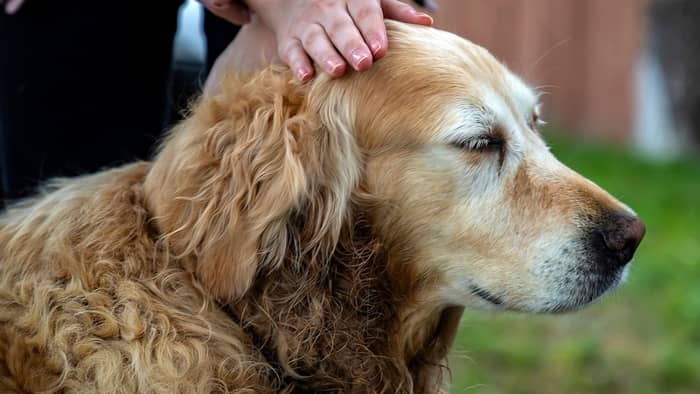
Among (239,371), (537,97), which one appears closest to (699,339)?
(537,97)

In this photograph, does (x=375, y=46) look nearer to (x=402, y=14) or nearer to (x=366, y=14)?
(x=366, y=14)

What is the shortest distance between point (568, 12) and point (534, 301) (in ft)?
34.9

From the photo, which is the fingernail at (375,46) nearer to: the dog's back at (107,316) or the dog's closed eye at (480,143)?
the dog's closed eye at (480,143)

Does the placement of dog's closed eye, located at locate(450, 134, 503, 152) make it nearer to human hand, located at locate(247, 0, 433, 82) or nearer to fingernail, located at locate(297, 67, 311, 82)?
human hand, located at locate(247, 0, 433, 82)

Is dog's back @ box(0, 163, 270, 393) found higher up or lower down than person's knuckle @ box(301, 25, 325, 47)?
lower down

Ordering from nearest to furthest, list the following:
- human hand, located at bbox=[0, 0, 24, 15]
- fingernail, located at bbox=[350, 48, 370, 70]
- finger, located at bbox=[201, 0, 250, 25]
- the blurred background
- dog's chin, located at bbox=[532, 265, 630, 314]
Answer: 1. fingernail, located at bbox=[350, 48, 370, 70]
2. dog's chin, located at bbox=[532, 265, 630, 314]
3. finger, located at bbox=[201, 0, 250, 25]
4. human hand, located at bbox=[0, 0, 24, 15]
5. the blurred background

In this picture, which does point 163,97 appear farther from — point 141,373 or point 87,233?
point 141,373

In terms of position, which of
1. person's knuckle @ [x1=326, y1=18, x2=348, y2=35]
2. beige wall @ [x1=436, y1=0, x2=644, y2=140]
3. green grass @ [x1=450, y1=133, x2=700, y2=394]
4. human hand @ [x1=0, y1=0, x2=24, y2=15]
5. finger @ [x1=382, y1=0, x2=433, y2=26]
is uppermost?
human hand @ [x1=0, y1=0, x2=24, y2=15]

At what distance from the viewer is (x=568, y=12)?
1315 cm

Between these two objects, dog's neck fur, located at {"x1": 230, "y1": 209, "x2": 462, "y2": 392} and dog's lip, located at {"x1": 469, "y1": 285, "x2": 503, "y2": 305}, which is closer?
dog's neck fur, located at {"x1": 230, "y1": 209, "x2": 462, "y2": 392}

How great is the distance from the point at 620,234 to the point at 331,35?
96 cm

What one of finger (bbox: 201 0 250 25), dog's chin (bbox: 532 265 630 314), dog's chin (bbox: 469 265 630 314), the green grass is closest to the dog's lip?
dog's chin (bbox: 469 265 630 314)

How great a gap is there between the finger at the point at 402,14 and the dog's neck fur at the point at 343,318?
0.63 metres

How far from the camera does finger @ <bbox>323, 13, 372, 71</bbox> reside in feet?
9.57
